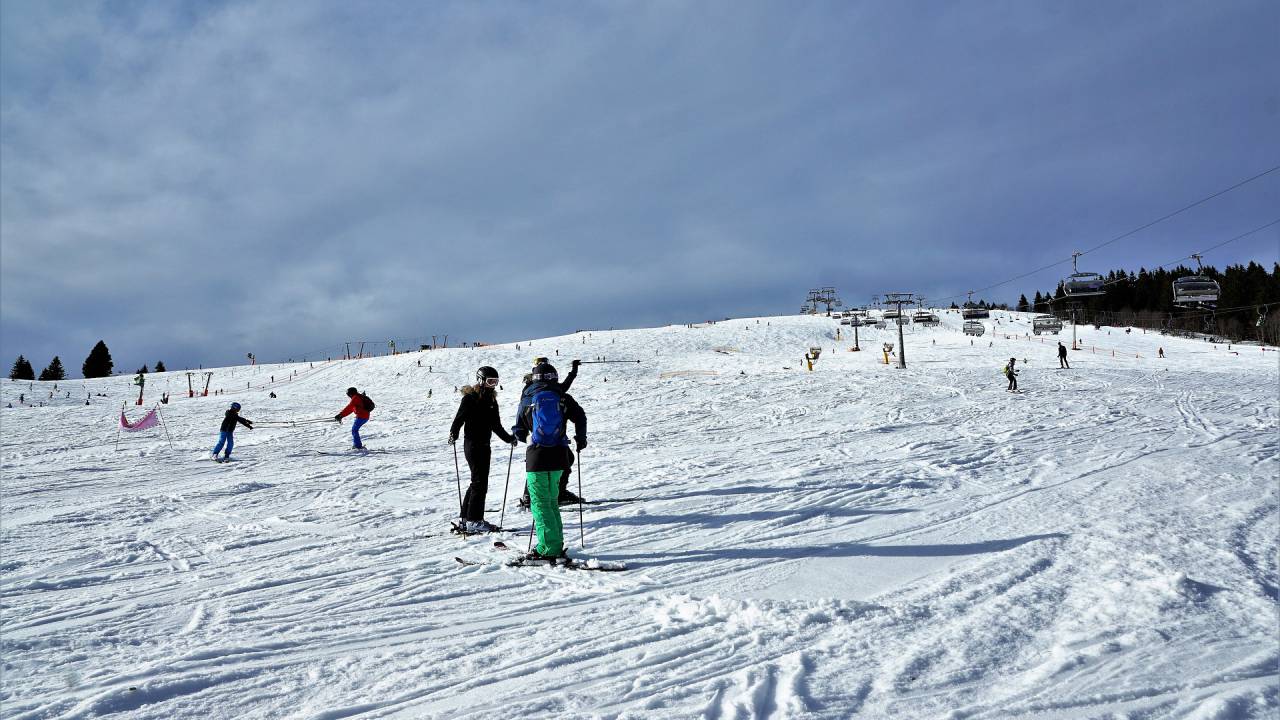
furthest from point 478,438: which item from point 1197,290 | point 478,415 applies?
point 1197,290

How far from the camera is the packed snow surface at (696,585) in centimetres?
344

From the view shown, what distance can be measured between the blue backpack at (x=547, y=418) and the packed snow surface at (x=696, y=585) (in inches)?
46.9

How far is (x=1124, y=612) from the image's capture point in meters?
4.28

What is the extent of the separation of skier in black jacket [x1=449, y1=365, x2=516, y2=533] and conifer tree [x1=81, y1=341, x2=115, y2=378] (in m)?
87.5

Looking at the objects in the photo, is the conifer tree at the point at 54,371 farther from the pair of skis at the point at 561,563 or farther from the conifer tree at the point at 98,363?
the pair of skis at the point at 561,563

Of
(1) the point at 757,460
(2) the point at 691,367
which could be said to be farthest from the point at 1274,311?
(1) the point at 757,460

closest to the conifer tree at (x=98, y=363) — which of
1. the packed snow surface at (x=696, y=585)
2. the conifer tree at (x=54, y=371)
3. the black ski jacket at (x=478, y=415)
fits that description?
the conifer tree at (x=54, y=371)

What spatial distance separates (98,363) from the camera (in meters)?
73.2

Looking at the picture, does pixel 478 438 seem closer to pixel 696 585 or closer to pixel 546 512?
pixel 546 512

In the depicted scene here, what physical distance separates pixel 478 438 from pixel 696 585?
3454 mm

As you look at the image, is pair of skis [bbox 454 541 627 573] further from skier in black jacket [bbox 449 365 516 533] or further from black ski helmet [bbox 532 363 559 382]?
black ski helmet [bbox 532 363 559 382]

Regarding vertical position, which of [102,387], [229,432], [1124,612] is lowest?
[1124,612]

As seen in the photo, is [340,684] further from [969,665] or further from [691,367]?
[691,367]

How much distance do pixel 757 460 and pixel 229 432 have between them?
12.6 metres
